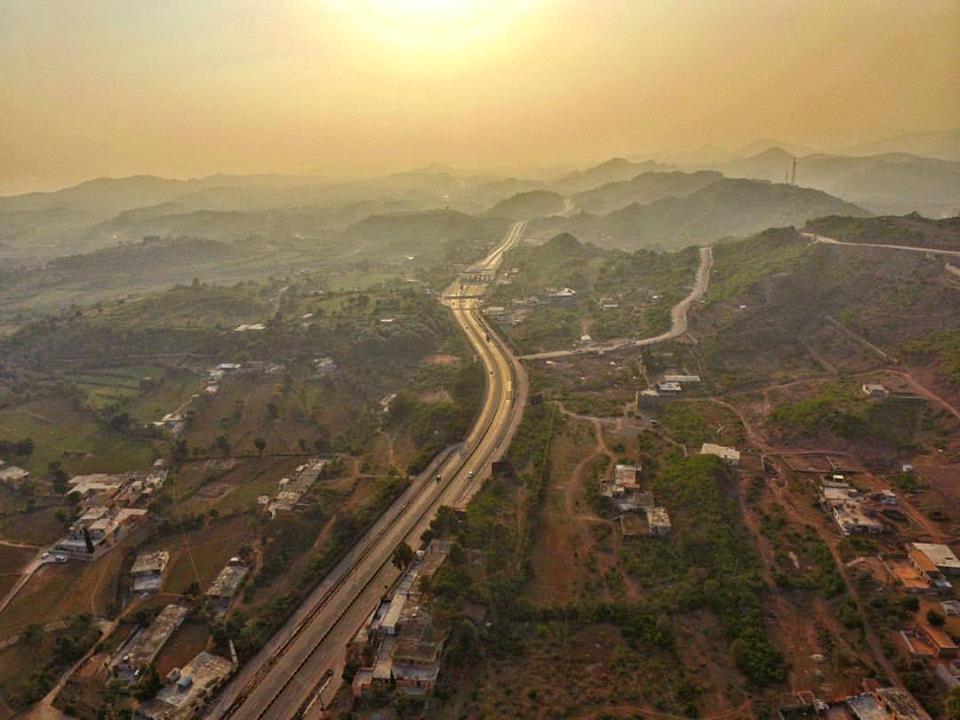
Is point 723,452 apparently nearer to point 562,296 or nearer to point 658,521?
point 658,521

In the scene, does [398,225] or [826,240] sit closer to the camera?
[826,240]

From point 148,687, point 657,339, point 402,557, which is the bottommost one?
point 148,687

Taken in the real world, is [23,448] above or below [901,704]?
above

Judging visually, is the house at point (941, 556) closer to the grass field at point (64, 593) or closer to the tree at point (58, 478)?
the grass field at point (64, 593)

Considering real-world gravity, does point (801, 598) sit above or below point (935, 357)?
below

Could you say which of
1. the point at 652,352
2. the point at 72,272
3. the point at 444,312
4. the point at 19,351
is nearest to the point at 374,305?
the point at 444,312

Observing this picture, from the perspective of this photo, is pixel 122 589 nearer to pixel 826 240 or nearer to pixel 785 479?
pixel 785 479

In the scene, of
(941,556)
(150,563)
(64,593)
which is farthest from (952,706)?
(64,593)
